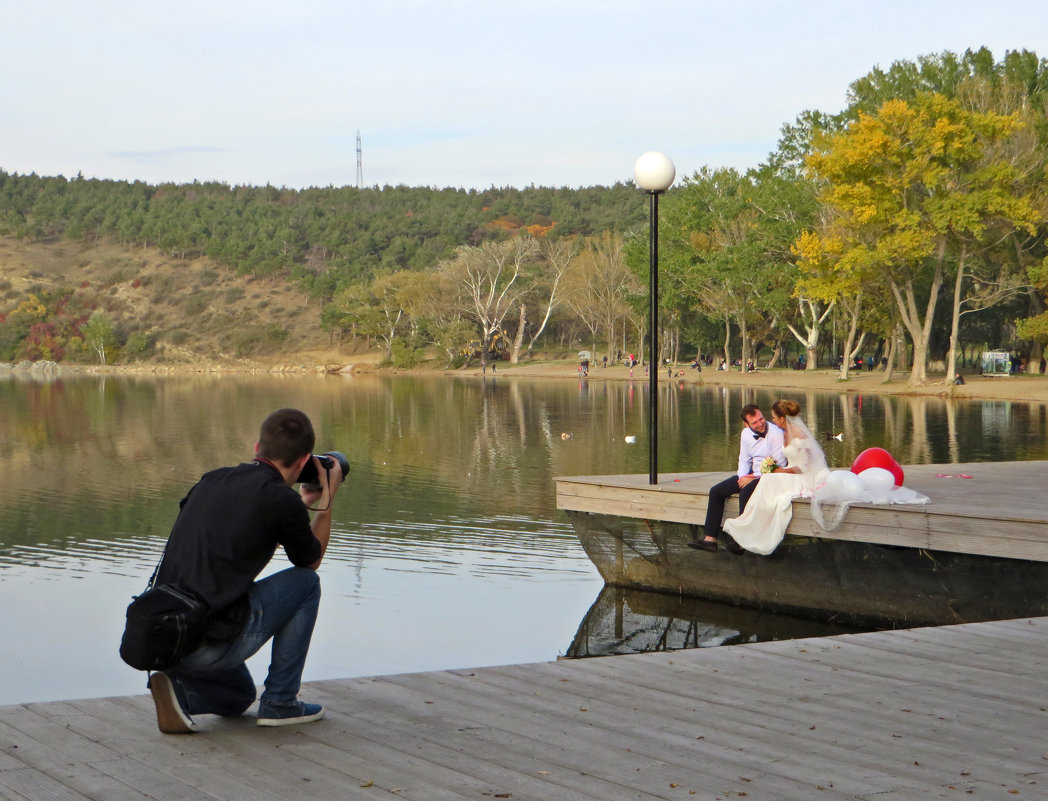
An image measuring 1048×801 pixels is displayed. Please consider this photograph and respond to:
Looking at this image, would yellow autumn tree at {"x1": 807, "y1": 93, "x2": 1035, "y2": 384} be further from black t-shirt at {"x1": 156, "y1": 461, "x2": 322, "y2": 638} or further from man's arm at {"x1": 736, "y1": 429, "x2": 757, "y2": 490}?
black t-shirt at {"x1": 156, "y1": 461, "x2": 322, "y2": 638}

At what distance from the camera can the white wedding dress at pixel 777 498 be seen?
8.95 metres

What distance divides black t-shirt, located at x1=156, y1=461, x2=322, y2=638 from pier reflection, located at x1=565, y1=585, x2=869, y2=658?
5.26m

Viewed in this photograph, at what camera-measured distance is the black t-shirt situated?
4.21 metres

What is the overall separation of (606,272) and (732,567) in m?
64.5

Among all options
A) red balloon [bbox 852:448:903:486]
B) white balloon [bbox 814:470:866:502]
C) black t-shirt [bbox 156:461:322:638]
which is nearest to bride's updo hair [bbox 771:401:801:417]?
red balloon [bbox 852:448:903:486]

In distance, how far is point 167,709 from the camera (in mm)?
4355

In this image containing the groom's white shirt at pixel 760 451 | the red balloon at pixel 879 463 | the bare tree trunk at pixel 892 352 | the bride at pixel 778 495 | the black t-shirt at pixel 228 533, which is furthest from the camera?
the bare tree trunk at pixel 892 352

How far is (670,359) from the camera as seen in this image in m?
78.2

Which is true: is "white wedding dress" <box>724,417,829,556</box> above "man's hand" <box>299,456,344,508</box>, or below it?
below

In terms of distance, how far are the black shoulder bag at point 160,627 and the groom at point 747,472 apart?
19.1 ft

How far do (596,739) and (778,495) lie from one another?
15.8 feet

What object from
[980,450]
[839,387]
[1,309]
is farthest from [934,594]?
[1,309]

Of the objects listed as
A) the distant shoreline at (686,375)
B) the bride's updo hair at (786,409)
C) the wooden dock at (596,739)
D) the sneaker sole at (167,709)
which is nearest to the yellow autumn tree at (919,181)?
the distant shoreline at (686,375)

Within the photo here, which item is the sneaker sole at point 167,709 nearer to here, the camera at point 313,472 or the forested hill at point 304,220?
the camera at point 313,472
